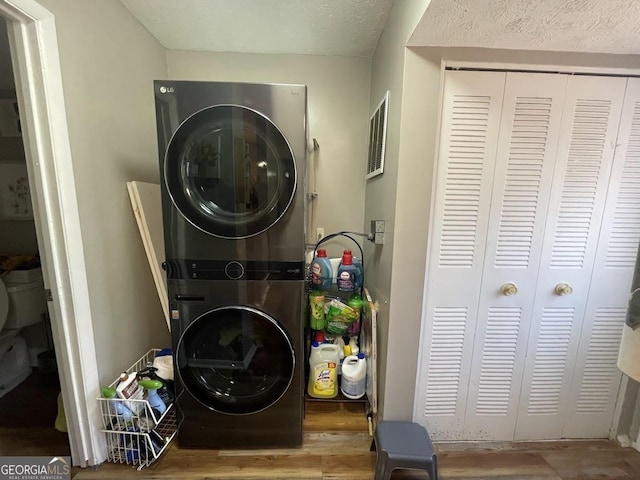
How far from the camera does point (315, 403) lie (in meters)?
1.81

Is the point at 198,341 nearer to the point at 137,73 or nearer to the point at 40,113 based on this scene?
the point at 40,113

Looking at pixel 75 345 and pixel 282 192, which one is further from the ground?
pixel 282 192

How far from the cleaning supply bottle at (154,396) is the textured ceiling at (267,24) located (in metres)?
1.91

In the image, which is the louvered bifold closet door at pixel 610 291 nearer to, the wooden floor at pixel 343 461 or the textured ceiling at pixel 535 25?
the wooden floor at pixel 343 461

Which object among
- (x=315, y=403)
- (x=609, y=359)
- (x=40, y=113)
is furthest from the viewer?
(x=315, y=403)

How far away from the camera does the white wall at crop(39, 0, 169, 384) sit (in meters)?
1.19

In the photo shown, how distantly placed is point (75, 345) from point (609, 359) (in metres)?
2.60

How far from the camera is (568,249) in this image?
1.34m

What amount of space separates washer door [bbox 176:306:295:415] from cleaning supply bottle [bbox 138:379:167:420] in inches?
5.3

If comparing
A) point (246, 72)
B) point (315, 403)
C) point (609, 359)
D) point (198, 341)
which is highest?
point (246, 72)

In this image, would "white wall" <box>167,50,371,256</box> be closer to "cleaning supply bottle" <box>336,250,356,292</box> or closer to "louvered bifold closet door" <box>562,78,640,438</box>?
"cleaning supply bottle" <box>336,250,356,292</box>

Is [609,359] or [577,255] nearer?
[577,255]

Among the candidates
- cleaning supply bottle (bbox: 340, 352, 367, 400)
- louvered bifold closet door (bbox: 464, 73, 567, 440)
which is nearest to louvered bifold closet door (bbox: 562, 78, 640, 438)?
louvered bifold closet door (bbox: 464, 73, 567, 440)

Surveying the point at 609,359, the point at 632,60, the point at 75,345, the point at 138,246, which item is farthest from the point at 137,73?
the point at 609,359
